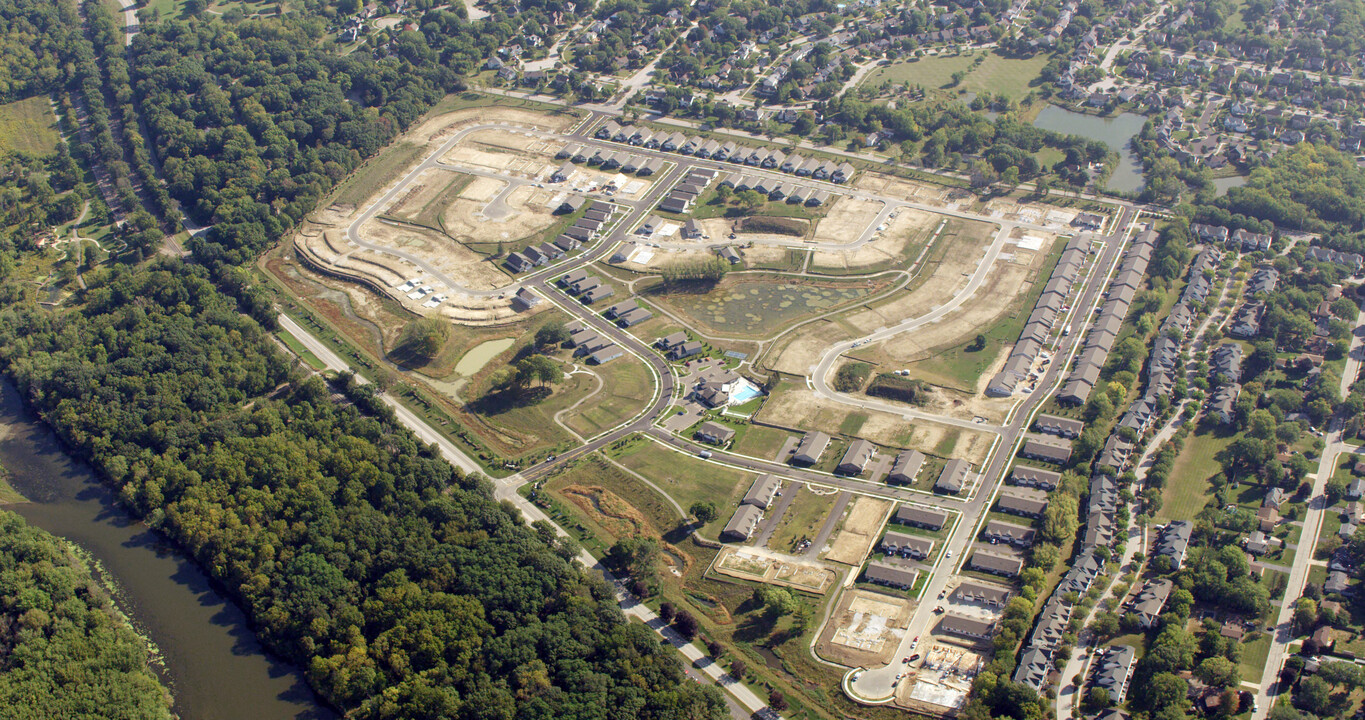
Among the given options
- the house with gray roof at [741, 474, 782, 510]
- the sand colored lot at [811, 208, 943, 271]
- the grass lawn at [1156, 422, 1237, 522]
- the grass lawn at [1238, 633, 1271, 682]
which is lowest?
the house with gray roof at [741, 474, 782, 510]

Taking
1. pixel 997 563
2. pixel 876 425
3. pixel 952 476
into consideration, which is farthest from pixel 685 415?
pixel 997 563

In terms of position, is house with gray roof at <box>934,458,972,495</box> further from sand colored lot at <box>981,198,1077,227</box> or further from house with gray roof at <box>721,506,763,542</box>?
sand colored lot at <box>981,198,1077,227</box>

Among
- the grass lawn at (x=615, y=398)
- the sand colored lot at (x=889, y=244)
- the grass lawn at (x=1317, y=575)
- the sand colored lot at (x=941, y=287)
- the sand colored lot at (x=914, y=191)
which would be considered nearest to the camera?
the grass lawn at (x=1317, y=575)

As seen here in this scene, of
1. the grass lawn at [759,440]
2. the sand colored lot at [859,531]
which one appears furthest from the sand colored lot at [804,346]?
the sand colored lot at [859,531]

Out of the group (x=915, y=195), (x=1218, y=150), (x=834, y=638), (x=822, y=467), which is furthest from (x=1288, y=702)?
(x=1218, y=150)

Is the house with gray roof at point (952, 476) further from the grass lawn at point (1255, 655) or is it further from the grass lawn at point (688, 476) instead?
the grass lawn at point (1255, 655)

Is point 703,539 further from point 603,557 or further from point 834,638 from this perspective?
point 834,638

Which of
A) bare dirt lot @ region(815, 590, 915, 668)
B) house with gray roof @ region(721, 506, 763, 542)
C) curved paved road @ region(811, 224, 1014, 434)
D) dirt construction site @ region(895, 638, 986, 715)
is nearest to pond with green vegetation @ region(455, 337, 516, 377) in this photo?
curved paved road @ region(811, 224, 1014, 434)
